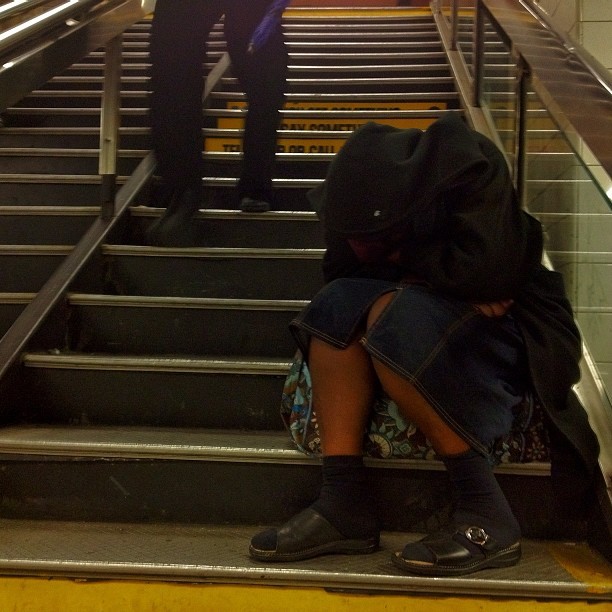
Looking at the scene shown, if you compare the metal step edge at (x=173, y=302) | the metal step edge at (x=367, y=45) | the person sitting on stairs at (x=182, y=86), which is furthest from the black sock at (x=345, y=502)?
the metal step edge at (x=367, y=45)

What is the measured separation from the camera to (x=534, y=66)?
177 cm

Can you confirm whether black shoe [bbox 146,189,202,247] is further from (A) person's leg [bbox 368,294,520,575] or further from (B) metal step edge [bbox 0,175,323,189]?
(A) person's leg [bbox 368,294,520,575]

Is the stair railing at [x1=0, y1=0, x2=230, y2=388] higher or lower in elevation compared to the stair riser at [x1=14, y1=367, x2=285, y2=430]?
higher

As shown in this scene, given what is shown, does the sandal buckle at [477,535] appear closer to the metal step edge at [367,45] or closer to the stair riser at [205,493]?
the stair riser at [205,493]

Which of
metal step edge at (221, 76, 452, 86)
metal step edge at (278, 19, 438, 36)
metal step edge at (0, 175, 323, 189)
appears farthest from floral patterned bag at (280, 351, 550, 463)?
metal step edge at (278, 19, 438, 36)

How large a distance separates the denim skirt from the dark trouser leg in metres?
1.06

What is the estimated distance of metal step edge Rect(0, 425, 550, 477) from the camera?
1.44 metres

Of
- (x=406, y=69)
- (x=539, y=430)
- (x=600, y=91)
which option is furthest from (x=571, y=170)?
(x=406, y=69)

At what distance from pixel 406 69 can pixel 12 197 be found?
6.92 feet

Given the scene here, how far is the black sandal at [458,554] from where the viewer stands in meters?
1.21

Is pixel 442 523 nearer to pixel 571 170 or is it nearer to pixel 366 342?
pixel 366 342

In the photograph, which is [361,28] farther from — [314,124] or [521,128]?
[521,128]

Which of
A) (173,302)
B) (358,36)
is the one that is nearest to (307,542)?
(173,302)

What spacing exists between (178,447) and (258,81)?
1.39 m
